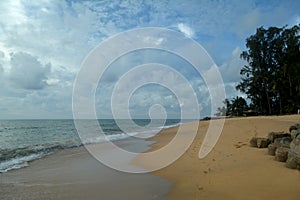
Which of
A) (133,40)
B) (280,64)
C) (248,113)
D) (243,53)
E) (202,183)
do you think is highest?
(243,53)

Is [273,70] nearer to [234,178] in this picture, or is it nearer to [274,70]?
[274,70]

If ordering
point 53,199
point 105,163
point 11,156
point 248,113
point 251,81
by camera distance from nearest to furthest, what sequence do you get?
point 53,199
point 105,163
point 11,156
point 251,81
point 248,113

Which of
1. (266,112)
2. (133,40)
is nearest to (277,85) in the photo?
(266,112)

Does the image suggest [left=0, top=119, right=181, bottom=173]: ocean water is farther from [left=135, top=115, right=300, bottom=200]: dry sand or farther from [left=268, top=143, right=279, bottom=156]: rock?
[left=268, top=143, right=279, bottom=156]: rock

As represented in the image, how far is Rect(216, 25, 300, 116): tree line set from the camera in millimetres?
30141

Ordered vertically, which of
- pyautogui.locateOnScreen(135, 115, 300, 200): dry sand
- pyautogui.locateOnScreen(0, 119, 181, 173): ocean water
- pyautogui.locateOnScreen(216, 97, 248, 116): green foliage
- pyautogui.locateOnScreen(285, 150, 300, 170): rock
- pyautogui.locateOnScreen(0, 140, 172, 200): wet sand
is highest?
pyautogui.locateOnScreen(216, 97, 248, 116): green foliage

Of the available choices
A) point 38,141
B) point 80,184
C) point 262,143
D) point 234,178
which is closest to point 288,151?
point 234,178

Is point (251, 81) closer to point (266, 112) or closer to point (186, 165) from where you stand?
point (266, 112)

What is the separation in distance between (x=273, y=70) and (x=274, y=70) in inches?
13.8

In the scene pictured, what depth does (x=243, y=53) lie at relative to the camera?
35.6m

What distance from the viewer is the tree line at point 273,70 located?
3014 centimetres

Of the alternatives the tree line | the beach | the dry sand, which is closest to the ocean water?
the beach

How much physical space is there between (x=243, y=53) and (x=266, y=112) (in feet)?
37.0

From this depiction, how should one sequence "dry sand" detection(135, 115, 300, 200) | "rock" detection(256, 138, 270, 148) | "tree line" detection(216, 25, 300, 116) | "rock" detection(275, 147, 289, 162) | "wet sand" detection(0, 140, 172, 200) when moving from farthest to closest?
"tree line" detection(216, 25, 300, 116) → "rock" detection(256, 138, 270, 148) → "rock" detection(275, 147, 289, 162) → "wet sand" detection(0, 140, 172, 200) → "dry sand" detection(135, 115, 300, 200)
